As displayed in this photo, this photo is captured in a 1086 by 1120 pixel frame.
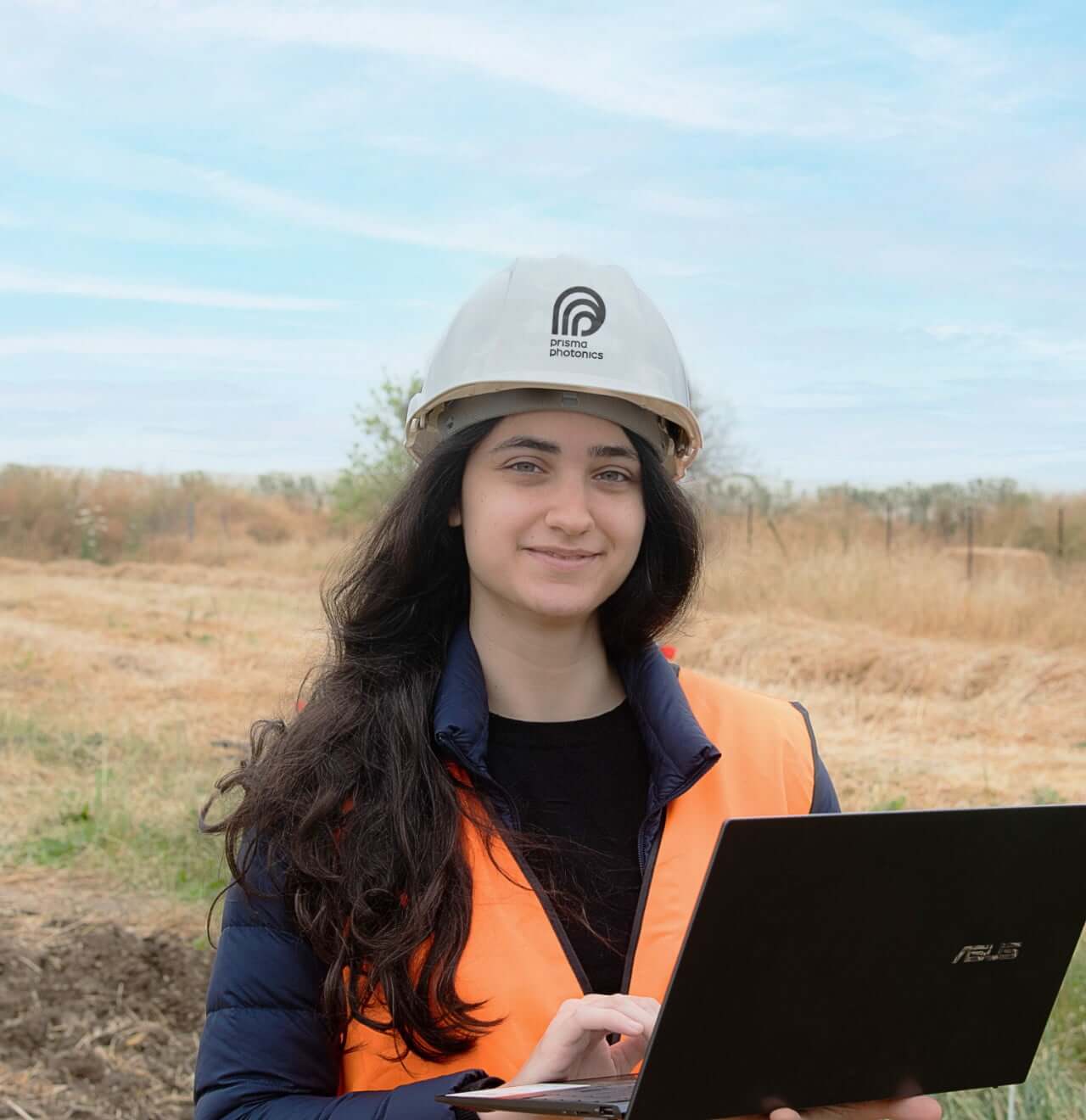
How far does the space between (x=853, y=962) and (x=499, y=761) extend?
76 cm

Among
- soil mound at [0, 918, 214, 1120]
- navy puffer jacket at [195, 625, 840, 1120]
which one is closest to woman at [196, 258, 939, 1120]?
navy puffer jacket at [195, 625, 840, 1120]

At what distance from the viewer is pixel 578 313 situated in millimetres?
2168

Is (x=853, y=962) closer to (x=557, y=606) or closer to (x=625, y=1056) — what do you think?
(x=625, y=1056)

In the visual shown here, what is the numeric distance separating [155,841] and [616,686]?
5152 mm

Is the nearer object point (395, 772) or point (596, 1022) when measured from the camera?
point (596, 1022)

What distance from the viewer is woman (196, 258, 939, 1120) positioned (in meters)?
1.93

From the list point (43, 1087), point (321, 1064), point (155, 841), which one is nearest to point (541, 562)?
point (321, 1064)

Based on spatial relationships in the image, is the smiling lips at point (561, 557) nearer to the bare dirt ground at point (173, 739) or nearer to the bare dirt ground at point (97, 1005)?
the bare dirt ground at point (173, 739)

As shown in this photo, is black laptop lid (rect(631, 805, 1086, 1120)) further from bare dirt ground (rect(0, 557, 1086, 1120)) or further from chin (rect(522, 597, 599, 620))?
bare dirt ground (rect(0, 557, 1086, 1120))

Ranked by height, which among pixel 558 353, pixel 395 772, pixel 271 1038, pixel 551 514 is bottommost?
pixel 271 1038

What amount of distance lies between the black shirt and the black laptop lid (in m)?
0.45

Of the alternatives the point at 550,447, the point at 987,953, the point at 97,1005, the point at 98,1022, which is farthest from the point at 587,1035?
the point at 97,1005

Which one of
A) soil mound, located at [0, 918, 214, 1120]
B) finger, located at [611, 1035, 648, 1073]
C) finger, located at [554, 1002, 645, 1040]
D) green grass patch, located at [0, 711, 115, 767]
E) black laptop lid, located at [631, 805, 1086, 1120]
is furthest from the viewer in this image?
green grass patch, located at [0, 711, 115, 767]

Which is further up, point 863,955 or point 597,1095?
point 863,955
